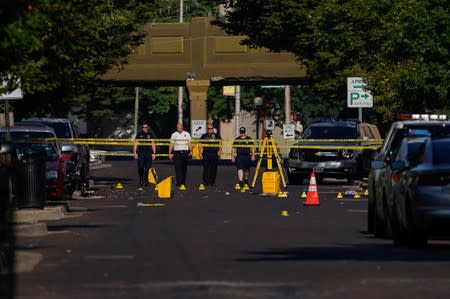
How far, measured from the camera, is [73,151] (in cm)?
3850

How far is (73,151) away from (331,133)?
9.80 m

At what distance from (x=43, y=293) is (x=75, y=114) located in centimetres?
9203

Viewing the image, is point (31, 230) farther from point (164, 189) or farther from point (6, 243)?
point (164, 189)

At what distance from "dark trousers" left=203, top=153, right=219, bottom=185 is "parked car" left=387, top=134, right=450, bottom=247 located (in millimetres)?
23083

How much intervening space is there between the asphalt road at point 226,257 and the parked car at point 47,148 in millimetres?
2445

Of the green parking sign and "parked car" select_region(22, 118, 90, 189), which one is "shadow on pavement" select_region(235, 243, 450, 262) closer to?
"parked car" select_region(22, 118, 90, 189)

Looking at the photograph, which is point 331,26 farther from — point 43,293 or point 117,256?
point 43,293

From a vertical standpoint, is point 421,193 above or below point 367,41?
below

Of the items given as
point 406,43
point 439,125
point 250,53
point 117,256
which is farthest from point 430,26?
point 250,53

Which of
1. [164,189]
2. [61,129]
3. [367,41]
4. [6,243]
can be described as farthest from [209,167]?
[6,243]

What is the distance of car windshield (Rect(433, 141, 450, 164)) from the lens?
20.2m

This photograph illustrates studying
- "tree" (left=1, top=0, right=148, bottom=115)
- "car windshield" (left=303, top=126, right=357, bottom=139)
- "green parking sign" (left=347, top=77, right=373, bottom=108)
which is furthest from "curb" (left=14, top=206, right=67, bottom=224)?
"green parking sign" (left=347, top=77, right=373, bottom=108)

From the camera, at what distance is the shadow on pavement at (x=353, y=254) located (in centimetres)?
1827

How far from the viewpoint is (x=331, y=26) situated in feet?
170
